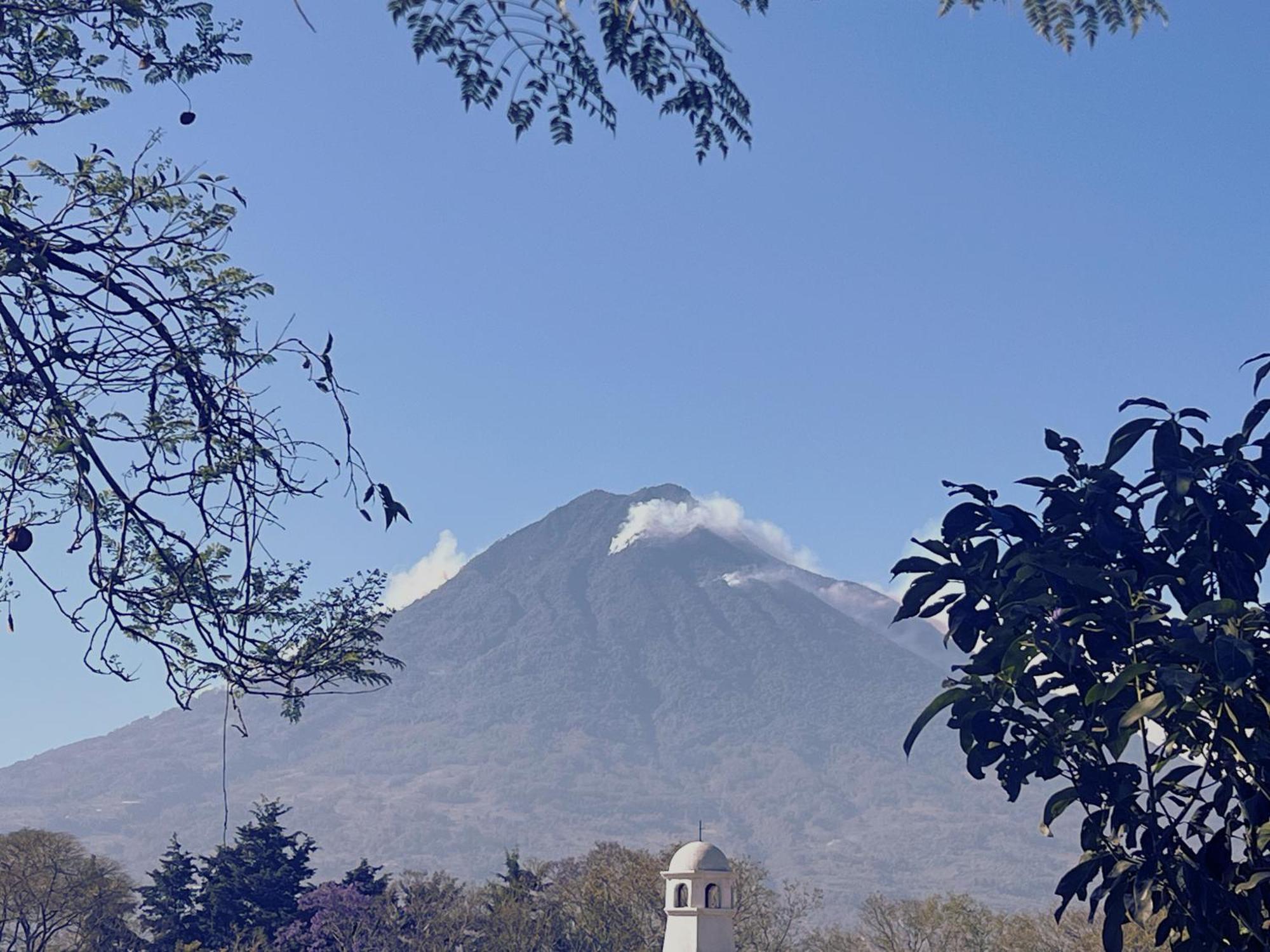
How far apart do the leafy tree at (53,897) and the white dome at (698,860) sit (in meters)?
27.8

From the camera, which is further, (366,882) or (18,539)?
(366,882)

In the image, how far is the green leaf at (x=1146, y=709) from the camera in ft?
23.7

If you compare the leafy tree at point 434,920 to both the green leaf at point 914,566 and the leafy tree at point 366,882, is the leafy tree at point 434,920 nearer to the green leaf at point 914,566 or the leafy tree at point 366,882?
the leafy tree at point 366,882

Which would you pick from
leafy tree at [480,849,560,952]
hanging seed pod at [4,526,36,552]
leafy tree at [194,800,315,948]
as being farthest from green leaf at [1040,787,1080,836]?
leafy tree at [480,849,560,952]

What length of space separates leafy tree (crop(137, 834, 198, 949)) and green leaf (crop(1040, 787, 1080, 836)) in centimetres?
A: 6193

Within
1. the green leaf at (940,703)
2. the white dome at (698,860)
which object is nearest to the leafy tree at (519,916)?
the white dome at (698,860)

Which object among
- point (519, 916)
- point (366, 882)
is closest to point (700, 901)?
point (519, 916)

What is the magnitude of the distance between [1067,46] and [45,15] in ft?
16.3

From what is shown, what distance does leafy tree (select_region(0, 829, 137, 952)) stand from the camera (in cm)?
6156

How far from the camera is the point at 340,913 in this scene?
62.3m

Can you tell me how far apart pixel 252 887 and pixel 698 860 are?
81.4 ft

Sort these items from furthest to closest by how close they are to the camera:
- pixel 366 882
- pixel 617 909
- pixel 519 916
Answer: pixel 617 909, pixel 366 882, pixel 519 916

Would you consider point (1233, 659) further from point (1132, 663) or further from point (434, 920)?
point (434, 920)

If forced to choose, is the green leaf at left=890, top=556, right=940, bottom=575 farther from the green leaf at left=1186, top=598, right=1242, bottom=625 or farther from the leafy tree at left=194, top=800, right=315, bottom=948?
the leafy tree at left=194, top=800, right=315, bottom=948
